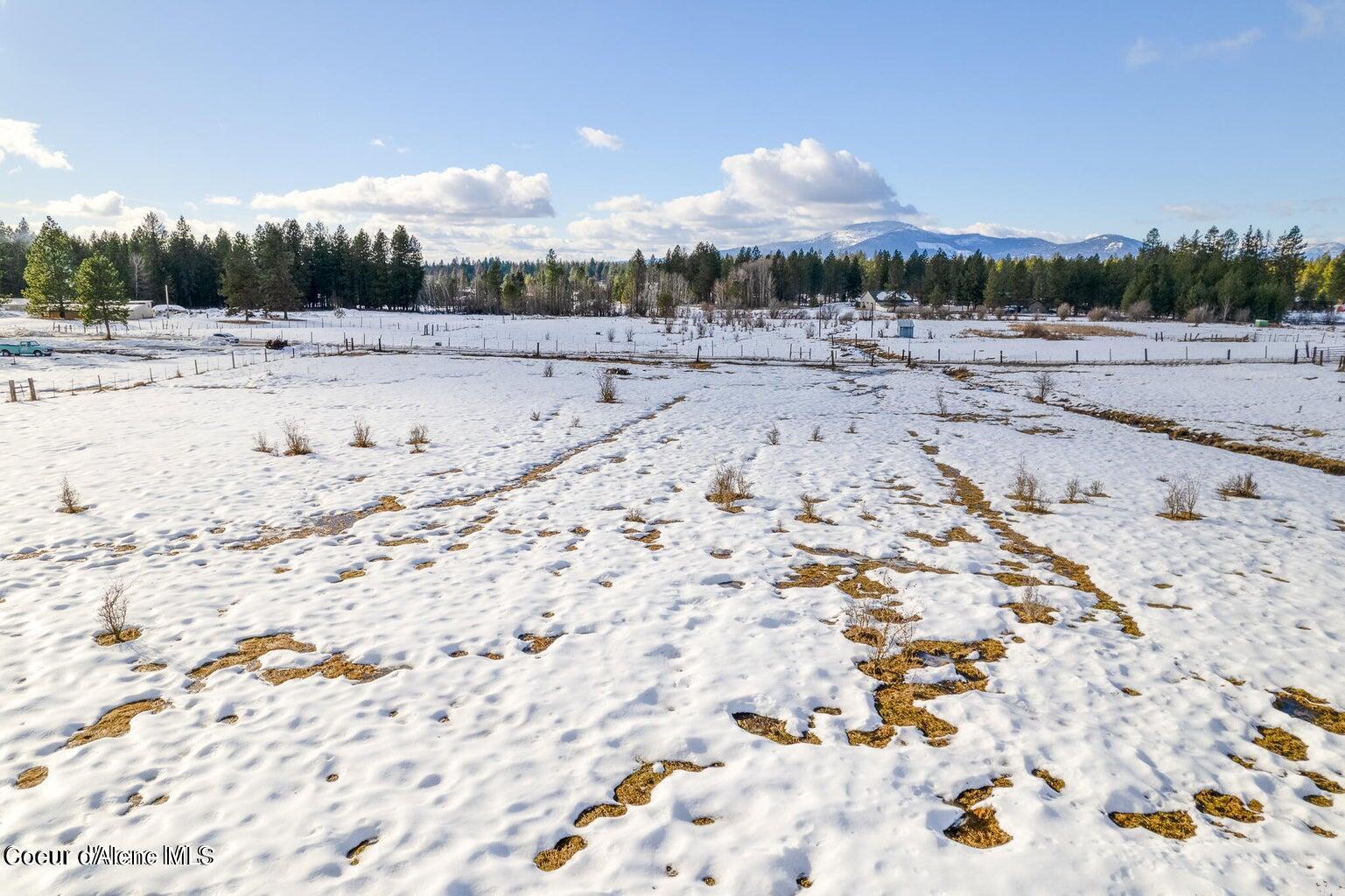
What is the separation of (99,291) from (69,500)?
204 feet

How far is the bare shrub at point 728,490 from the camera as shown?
1278cm

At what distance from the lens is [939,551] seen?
10266 mm

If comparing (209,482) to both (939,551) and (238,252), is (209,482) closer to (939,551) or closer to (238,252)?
(939,551)

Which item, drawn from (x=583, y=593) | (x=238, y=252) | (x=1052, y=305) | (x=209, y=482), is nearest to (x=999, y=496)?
(x=583, y=593)

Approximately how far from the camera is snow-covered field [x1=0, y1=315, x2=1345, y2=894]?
4.37 m

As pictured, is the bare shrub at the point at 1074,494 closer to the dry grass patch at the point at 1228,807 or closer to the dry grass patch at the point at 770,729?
the dry grass patch at the point at 1228,807

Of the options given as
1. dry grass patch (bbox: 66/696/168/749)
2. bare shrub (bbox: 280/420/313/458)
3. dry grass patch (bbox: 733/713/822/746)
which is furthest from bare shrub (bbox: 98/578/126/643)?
bare shrub (bbox: 280/420/313/458)

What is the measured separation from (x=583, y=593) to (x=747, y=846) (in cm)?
455

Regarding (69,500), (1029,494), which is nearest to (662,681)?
(1029,494)

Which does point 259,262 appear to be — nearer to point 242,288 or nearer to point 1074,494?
point 242,288

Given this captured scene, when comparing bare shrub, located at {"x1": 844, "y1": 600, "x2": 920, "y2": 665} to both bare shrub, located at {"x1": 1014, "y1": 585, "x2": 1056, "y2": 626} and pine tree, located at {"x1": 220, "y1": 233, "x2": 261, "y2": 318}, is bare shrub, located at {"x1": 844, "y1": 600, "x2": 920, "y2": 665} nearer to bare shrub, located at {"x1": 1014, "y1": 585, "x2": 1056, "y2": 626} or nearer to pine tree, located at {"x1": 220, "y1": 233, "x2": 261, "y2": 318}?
bare shrub, located at {"x1": 1014, "y1": 585, "x2": 1056, "y2": 626}

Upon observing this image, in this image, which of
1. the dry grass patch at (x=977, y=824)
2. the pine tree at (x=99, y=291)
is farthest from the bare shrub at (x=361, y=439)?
the pine tree at (x=99, y=291)

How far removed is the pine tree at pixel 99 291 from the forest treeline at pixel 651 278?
21.8m

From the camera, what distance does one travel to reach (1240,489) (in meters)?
13.7
